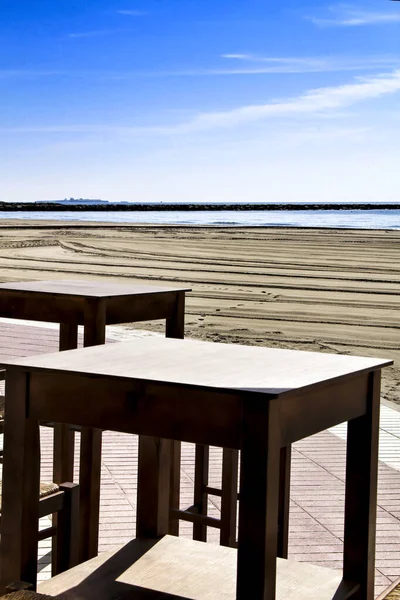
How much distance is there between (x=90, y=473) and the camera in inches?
136

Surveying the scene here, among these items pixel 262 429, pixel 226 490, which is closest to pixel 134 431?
pixel 262 429

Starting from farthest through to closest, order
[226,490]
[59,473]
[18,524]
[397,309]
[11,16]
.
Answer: [11,16] < [397,309] < [59,473] < [226,490] < [18,524]

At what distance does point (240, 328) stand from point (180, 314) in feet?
25.5

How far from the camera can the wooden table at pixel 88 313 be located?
11.4ft

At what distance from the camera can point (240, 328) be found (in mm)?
11766

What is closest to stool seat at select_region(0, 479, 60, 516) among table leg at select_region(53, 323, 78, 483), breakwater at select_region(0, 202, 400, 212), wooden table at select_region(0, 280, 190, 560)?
wooden table at select_region(0, 280, 190, 560)

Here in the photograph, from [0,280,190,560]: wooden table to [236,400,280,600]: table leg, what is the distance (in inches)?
56.6

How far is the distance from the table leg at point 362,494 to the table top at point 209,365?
0.48 feet

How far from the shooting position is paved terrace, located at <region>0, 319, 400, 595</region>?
12.9 ft

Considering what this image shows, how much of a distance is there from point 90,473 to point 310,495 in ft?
5.39

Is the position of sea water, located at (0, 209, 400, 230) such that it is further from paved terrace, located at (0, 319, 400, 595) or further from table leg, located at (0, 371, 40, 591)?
table leg, located at (0, 371, 40, 591)

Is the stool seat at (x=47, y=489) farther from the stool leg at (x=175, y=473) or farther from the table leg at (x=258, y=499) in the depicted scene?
the table leg at (x=258, y=499)

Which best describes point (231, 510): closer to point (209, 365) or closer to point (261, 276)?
point (209, 365)

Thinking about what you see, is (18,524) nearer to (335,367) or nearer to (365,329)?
(335,367)
